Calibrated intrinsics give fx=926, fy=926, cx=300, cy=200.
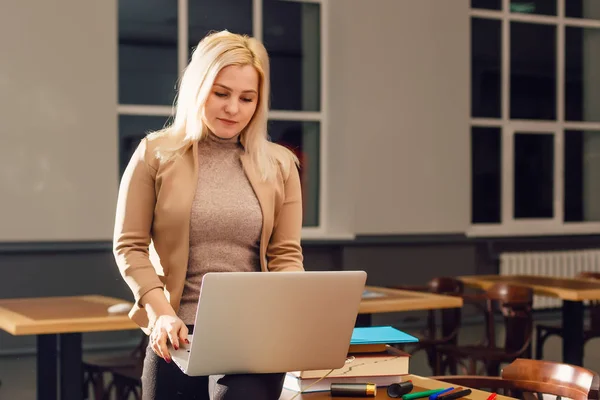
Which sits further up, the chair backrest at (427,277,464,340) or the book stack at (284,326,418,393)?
the book stack at (284,326,418,393)

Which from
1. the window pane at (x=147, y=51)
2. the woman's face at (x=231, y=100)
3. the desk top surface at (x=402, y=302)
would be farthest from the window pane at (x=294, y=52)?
the woman's face at (x=231, y=100)

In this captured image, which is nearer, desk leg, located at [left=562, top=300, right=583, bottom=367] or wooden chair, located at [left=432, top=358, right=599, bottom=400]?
wooden chair, located at [left=432, top=358, right=599, bottom=400]

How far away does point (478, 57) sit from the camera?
9.15 m

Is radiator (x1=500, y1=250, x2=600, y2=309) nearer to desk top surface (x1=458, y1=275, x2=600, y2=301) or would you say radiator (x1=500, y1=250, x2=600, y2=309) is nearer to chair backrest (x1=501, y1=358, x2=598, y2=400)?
desk top surface (x1=458, y1=275, x2=600, y2=301)

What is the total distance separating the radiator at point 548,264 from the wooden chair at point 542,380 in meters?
6.47

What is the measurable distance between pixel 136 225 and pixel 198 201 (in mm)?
149

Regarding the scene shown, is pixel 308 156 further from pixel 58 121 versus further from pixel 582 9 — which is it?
pixel 582 9

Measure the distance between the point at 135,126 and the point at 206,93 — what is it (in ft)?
18.3

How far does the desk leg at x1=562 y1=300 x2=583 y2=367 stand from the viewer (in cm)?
562

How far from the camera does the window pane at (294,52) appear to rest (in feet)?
26.7

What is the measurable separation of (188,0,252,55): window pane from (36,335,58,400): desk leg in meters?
4.02

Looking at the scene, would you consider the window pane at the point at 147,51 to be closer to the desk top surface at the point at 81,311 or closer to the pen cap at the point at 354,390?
the desk top surface at the point at 81,311

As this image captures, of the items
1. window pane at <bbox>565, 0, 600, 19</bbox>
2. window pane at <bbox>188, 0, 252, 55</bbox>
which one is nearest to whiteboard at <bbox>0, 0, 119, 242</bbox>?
window pane at <bbox>188, 0, 252, 55</bbox>

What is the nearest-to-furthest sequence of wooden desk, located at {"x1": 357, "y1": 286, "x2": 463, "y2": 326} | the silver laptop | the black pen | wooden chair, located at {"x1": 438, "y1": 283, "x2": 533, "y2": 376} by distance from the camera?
the silver laptop → the black pen → wooden desk, located at {"x1": 357, "y1": 286, "x2": 463, "y2": 326} → wooden chair, located at {"x1": 438, "y1": 283, "x2": 533, "y2": 376}
